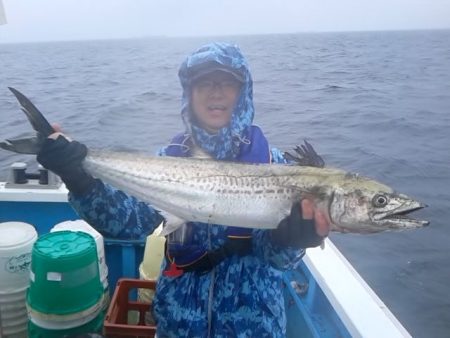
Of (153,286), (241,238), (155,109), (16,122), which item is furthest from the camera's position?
(155,109)

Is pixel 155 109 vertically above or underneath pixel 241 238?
underneath

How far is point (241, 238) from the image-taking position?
2.98m

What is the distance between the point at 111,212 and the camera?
2895 millimetres

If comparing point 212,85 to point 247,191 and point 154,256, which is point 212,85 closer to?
point 247,191

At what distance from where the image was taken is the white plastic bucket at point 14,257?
12.7ft

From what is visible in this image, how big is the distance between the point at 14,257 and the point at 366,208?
9.69 feet

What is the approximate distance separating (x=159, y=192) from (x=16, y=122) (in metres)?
17.1

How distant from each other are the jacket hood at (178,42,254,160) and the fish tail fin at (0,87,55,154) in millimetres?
968

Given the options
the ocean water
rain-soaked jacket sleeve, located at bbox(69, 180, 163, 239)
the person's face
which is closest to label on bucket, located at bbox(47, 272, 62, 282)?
rain-soaked jacket sleeve, located at bbox(69, 180, 163, 239)

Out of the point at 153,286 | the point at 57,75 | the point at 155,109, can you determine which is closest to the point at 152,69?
the point at 57,75

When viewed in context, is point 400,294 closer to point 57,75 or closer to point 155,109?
point 155,109

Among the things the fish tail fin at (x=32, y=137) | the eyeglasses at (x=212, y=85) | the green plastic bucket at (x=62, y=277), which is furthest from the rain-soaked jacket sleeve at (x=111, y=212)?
the eyeglasses at (x=212, y=85)

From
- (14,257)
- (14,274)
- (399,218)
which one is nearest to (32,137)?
(14,257)

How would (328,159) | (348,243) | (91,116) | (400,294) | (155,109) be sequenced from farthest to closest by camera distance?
1. (155,109)
2. (91,116)
3. (328,159)
4. (348,243)
5. (400,294)
